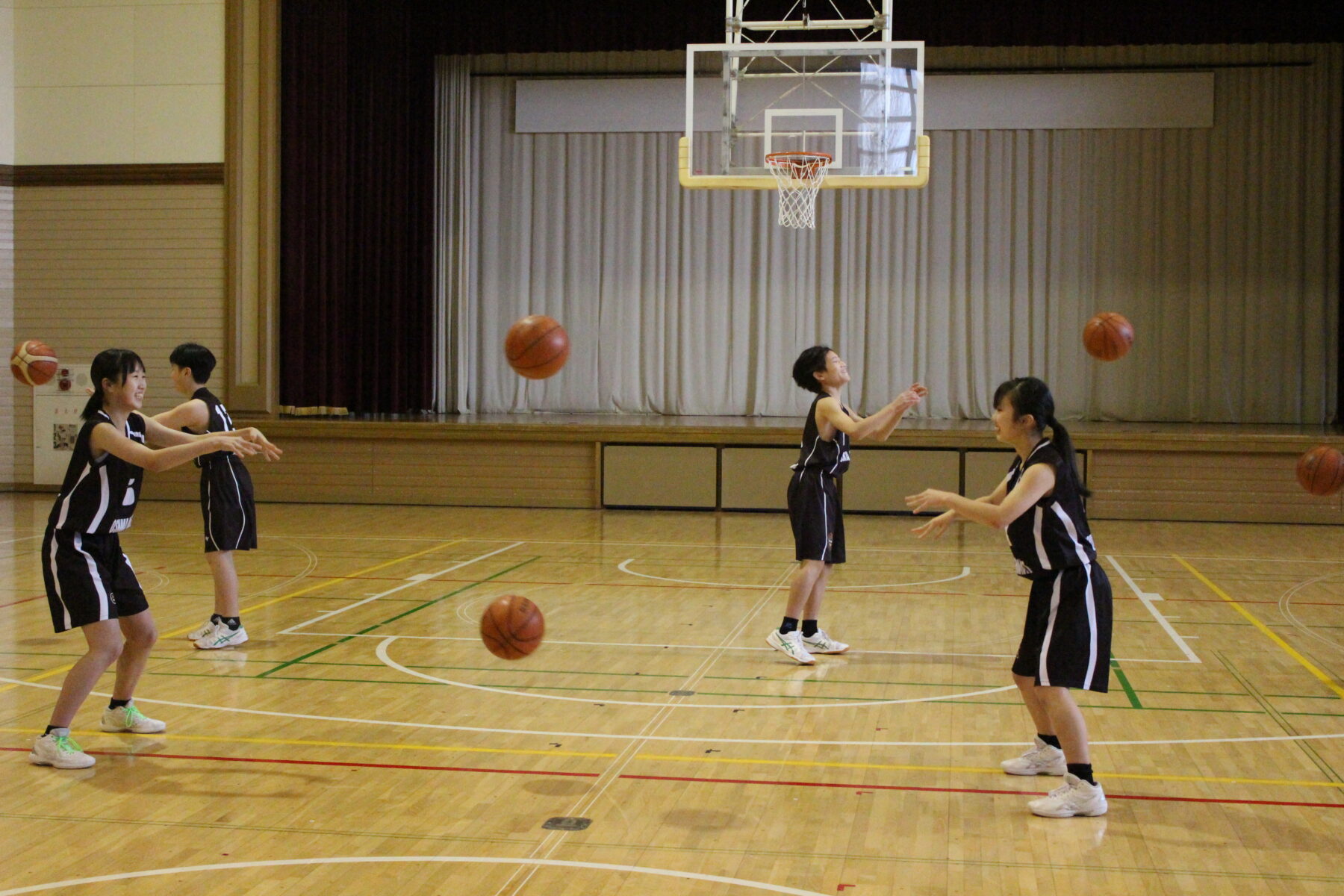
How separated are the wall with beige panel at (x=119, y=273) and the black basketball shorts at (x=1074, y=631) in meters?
11.3

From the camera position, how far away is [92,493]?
14.9 ft

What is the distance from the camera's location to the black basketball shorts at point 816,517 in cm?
635

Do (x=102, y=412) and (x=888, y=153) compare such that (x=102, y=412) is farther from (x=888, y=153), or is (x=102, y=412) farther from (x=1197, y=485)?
(x=1197, y=485)

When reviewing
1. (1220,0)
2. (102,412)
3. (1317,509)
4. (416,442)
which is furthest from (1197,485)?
(102,412)

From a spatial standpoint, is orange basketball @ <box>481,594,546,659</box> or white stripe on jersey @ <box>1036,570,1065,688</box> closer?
white stripe on jersey @ <box>1036,570,1065,688</box>

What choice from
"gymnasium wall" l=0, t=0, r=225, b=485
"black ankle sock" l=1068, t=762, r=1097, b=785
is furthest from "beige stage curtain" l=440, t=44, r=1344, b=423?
"black ankle sock" l=1068, t=762, r=1097, b=785

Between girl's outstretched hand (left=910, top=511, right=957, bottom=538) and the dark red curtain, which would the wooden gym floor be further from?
the dark red curtain

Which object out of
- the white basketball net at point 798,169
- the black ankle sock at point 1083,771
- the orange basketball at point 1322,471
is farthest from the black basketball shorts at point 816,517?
the white basketball net at point 798,169

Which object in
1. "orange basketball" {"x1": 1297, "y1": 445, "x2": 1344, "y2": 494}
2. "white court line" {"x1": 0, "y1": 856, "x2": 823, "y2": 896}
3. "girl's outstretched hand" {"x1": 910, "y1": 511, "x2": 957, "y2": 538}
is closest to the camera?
"white court line" {"x1": 0, "y1": 856, "x2": 823, "y2": 896}

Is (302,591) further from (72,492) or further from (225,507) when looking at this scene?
(72,492)

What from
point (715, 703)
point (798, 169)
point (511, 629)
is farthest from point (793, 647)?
point (798, 169)

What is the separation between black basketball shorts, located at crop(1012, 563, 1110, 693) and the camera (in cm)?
407

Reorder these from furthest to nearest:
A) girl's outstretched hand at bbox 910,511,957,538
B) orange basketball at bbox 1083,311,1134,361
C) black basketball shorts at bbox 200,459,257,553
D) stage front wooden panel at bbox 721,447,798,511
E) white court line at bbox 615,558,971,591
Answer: stage front wooden panel at bbox 721,447,798,511 < white court line at bbox 615,558,971,591 < orange basketball at bbox 1083,311,1134,361 < black basketball shorts at bbox 200,459,257,553 < girl's outstretched hand at bbox 910,511,957,538

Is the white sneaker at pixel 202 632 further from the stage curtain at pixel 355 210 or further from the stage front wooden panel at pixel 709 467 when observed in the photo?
the stage curtain at pixel 355 210
